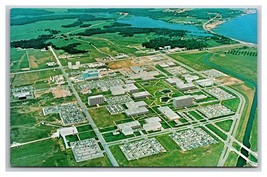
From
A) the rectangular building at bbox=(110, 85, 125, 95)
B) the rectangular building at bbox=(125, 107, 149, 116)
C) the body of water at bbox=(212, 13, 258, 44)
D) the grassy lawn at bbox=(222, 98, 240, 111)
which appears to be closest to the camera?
the rectangular building at bbox=(125, 107, 149, 116)

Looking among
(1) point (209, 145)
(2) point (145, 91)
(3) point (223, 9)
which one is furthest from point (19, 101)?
(3) point (223, 9)

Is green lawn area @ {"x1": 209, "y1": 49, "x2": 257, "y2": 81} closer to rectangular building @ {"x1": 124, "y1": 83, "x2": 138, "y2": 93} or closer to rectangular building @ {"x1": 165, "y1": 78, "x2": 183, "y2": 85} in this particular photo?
rectangular building @ {"x1": 165, "y1": 78, "x2": 183, "y2": 85}

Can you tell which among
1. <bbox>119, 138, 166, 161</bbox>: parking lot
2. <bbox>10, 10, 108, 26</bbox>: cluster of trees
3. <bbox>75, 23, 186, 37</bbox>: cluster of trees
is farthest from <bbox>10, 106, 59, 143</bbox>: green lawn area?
<bbox>75, 23, 186, 37</bbox>: cluster of trees

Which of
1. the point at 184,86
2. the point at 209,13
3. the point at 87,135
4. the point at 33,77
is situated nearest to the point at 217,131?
the point at 184,86

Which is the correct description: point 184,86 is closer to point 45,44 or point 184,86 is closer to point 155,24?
point 155,24

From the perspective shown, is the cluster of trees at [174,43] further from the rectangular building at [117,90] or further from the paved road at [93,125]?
the paved road at [93,125]

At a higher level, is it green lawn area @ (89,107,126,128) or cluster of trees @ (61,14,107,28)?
cluster of trees @ (61,14,107,28)

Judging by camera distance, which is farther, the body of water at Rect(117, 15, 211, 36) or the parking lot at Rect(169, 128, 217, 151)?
the body of water at Rect(117, 15, 211, 36)
